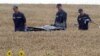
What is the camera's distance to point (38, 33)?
20.9m

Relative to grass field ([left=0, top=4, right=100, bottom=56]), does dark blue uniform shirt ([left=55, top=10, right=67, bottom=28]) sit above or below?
above

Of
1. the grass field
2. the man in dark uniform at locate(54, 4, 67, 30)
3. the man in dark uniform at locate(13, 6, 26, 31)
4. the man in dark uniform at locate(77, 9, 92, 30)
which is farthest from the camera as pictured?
the man in dark uniform at locate(77, 9, 92, 30)

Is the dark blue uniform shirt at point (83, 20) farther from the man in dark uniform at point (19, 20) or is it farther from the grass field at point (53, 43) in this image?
the man in dark uniform at point (19, 20)

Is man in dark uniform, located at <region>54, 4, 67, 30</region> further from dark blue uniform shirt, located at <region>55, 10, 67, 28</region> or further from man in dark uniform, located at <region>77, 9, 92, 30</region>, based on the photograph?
man in dark uniform, located at <region>77, 9, 92, 30</region>

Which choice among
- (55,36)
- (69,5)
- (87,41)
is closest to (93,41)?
(87,41)

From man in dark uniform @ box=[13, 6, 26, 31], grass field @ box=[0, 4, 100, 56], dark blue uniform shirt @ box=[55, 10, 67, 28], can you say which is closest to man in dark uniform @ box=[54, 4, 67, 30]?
dark blue uniform shirt @ box=[55, 10, 67, 28]

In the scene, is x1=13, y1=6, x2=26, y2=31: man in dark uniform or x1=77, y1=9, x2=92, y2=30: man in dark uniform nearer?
x1=13, y1=6, x2=26, y2=31: man in dark uniform

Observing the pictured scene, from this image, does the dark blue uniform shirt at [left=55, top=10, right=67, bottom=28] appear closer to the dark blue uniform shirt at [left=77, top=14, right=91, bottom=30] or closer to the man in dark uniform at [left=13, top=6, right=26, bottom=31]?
the dark blue uniform shirt at [left=77, top=14, right=91, bottom=30]

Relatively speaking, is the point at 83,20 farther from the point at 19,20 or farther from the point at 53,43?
the point at 53,43

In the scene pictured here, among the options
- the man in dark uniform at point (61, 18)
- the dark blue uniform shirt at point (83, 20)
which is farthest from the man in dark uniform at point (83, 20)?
the man in dark uniform at point (61, 18)

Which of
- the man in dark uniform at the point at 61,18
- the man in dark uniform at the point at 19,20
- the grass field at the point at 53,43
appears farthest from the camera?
the man in dark uniform at the point at 61,18

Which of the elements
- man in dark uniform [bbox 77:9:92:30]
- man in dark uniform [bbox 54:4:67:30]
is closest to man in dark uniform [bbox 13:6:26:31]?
man in dark uniform [bbox 54:4:67:30]

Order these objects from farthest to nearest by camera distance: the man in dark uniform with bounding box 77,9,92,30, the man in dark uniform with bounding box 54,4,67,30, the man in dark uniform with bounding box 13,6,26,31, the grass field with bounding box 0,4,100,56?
the man in dark uniform with bounding box 77,9,92,30, the man in dark uniform with bounding box 54,4,67,30, the man in dark uniform with bounding box 13,6,26,31, the grass field with bounding box 0,4,100,56

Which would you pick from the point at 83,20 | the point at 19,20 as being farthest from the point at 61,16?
the point at 19,20
